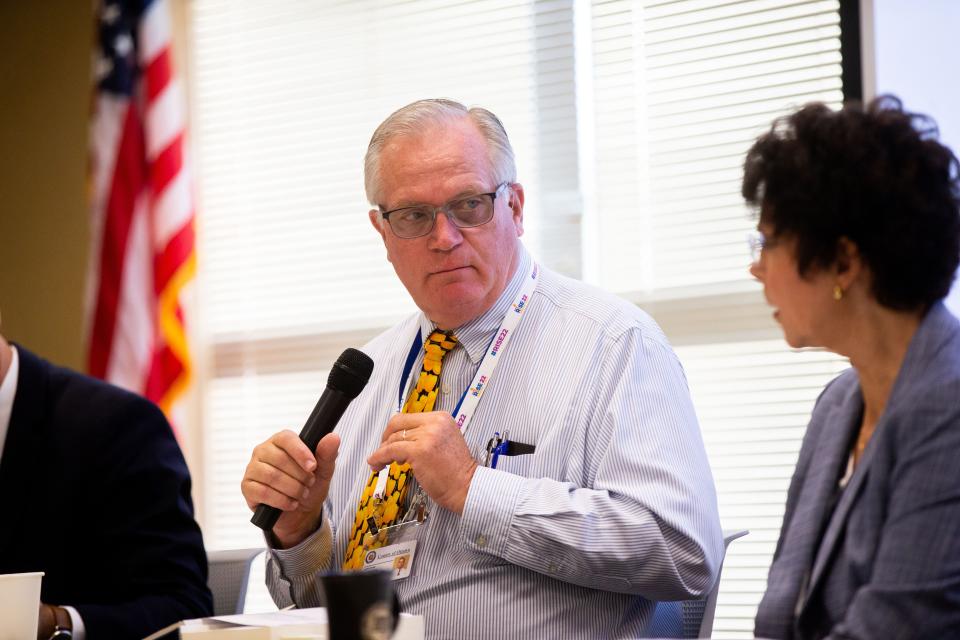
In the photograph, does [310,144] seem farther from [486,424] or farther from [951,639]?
[951,639]

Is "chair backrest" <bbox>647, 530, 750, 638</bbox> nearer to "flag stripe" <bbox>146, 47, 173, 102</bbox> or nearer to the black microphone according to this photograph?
the black microphone

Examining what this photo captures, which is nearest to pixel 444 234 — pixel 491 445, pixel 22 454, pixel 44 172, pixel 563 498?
pixel 491 445

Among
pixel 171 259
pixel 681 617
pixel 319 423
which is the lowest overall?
pixel 681 617

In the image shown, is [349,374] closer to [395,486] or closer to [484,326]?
[395,486]

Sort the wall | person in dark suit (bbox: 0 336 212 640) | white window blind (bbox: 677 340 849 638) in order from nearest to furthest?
person in dark suit (bbox: 0 336 212 640) < white window blind (bbox: 677 340 849 638) < the wall

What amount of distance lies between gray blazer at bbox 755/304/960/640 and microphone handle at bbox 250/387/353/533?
760mm

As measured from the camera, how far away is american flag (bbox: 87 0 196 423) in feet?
12.9

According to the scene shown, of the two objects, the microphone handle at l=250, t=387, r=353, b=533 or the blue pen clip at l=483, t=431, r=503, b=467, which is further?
the blue pen clip at l=483, t=431, r=503, b=467

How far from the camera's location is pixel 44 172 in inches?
172

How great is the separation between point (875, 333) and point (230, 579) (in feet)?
4.79

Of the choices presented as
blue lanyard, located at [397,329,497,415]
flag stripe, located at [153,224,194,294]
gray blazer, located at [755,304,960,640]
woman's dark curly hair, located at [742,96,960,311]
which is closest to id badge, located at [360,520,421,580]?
blue lanyard, located at [397,329,497,415]

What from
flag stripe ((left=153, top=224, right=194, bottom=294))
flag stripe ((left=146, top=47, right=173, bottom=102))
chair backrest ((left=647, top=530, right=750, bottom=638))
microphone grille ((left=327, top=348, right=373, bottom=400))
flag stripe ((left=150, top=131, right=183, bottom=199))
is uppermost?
flag stripe ((left=146, top=47, right=173, bottom=102))

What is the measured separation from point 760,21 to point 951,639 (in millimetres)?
2431

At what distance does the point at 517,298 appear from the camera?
2.14 meters
